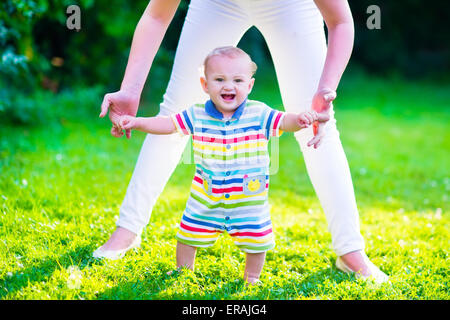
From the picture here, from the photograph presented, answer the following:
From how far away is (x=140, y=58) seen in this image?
2.44 meters

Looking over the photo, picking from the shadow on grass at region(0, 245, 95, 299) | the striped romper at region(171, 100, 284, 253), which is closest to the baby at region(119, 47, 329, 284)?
the striped romper at region(171, 100, 284, 253)

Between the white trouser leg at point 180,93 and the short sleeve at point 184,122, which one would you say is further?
the white trouser leg at point 180,93

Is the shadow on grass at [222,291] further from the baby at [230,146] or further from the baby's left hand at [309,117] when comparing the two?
the baby's left hand at [309,117]

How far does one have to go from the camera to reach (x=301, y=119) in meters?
2.13

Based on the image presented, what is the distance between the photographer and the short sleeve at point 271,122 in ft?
7.37

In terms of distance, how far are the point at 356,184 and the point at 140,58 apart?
2.85 m

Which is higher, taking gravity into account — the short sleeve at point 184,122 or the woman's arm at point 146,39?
the woman's arm at point 146,39

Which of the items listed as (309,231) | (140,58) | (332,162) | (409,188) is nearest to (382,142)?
(409,188)

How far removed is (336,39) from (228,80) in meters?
0.50

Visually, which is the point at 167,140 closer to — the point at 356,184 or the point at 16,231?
the point at 16,231

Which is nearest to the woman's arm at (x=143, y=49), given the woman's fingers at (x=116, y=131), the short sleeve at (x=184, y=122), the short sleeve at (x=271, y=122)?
the woman's fingers at (x=116, y=131)

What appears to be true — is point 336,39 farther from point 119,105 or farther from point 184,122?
point 119,105

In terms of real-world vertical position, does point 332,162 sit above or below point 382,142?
above

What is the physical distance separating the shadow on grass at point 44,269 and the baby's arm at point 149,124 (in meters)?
0.70
